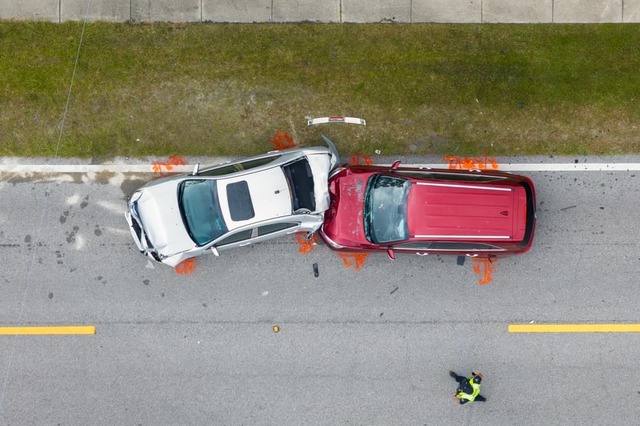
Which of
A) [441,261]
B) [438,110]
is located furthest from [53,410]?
[438,110]

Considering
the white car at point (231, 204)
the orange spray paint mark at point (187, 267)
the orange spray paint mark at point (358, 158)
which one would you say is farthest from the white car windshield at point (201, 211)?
the orange spray paint mark at point (358, 158)

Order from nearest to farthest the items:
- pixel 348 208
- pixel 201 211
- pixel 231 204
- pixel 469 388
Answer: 1. pixel 231 204
2. pixel 201 211
3. pixel 348 208
4. pixel 469 388

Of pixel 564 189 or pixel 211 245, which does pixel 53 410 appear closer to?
pixel 211 245

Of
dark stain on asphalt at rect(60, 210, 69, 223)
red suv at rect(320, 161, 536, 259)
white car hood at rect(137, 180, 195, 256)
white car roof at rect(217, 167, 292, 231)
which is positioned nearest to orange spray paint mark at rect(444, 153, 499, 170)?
red suv at rect(320, 161, 536, 259)

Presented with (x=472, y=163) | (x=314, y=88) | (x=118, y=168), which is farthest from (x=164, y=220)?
(x=472, y=163)

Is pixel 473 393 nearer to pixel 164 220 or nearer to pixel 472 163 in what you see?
pixel 472 163

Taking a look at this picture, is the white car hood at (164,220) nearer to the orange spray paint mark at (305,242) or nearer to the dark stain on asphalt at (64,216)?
the dark stain on asphalt at (64,216)
